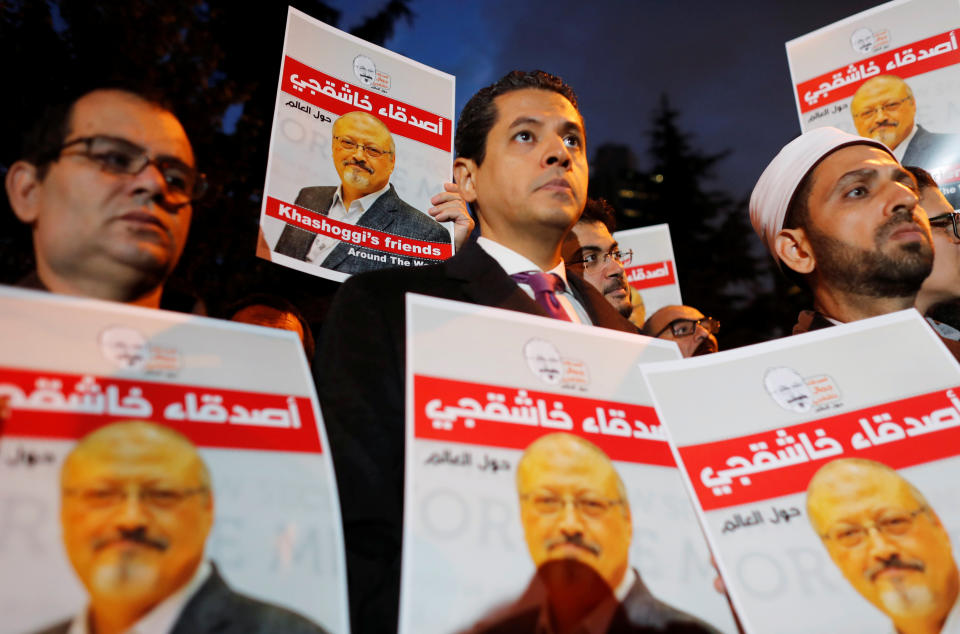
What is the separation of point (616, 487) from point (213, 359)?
812 mm

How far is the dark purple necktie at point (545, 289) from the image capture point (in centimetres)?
212

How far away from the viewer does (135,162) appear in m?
1.50

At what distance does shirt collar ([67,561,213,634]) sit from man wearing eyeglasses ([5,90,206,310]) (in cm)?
60

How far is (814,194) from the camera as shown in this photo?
2672 mm

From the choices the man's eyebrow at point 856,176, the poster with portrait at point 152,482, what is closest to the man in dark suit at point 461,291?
the poster with portrait at point 152,482

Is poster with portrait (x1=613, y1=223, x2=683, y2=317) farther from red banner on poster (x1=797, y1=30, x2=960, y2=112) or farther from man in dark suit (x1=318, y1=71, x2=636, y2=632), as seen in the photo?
man in dark suit (x1=318, y1=71, x2=636, y2=632)

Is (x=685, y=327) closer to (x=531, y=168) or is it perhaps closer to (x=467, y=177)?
(x=467, y=177)

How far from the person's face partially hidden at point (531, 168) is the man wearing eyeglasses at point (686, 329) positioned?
6.57 feet

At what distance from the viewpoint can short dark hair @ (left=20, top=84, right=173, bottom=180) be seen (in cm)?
146

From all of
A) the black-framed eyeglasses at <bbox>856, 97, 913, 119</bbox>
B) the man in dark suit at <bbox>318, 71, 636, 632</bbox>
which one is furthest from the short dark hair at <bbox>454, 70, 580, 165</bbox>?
the black-framed eyeglasses at <bbox>856, 97, 913, 119</bbox>

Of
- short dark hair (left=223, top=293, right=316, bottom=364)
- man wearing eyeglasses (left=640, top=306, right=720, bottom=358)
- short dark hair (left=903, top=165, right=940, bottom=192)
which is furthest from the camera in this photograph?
man wearing eyeglasses (left=640, top=306, right=720, bottom=358)

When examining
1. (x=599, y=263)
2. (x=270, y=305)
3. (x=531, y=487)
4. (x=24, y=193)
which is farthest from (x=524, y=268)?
(x=599, y=263)

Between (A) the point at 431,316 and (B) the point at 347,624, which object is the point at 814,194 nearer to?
(A) the point at 431,316

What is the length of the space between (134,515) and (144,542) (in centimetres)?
4
